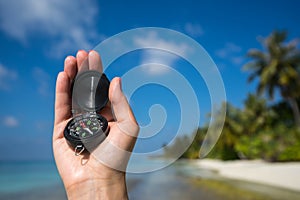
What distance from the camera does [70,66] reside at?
9.00 ft

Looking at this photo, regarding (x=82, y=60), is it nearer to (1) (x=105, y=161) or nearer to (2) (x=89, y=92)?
(2) (x=89, y=92)

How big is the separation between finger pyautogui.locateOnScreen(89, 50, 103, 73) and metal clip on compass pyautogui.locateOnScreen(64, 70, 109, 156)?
4 centimetres

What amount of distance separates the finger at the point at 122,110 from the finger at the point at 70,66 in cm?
67

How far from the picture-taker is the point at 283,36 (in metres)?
30.9

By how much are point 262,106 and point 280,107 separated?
2.54 m

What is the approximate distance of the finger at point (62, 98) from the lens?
267 cm

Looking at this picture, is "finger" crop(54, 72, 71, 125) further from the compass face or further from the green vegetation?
the green vegetation

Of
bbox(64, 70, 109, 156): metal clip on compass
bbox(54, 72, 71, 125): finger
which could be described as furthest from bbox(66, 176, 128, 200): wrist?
bbox(54, 72, 71, 125): finger

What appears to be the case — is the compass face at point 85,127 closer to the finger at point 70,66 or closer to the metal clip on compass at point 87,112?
the metal clip on compass at point 87,112

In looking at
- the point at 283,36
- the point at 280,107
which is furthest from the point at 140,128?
the point at 280,107

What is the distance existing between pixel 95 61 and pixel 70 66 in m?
0.24

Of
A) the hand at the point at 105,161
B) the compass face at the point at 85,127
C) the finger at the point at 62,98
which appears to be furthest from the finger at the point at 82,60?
the hand at the point at 105,161

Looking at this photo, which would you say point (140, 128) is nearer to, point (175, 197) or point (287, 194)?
point (175, 197)

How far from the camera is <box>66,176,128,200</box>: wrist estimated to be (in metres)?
2.06
